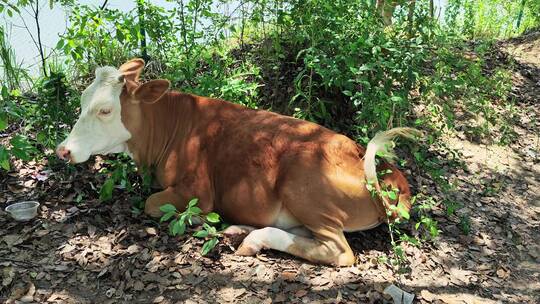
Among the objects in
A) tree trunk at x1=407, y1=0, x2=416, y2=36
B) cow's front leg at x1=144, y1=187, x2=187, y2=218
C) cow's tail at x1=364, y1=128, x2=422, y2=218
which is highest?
tree trunk at x1=407, y1=0, x2=416, y2=36

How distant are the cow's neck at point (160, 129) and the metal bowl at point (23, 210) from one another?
78cm

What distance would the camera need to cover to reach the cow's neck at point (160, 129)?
4070 millimetres

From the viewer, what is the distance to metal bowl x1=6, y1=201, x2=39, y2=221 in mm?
3938

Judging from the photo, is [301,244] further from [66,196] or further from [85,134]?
[66,196]

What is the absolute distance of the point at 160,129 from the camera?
4.12m

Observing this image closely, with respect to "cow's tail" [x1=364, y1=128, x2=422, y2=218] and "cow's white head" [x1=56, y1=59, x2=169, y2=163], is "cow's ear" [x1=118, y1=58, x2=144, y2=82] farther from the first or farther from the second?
"cow's tail" [x1=364, y1=128, x2=422, y2=218]

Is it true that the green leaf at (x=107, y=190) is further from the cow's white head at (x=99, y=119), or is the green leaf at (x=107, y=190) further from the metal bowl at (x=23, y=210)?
the metal bowl at (x=23, y=210)

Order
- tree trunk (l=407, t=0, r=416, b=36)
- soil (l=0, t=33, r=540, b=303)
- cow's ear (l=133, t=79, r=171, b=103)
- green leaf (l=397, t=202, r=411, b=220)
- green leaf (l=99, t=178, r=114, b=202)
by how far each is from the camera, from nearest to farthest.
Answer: soil (l=0, t=33, r=540, b=303)
green leaf (l=397, t=202, r=411, b=220)
cow's ear (l=133, t=79, r=171, b=103)
green leaf (l=99, t=178, r=114, b=202)
tree trunk (l=407, t=0, r=416, b=36)

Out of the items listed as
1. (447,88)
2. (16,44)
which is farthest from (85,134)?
(16,44)

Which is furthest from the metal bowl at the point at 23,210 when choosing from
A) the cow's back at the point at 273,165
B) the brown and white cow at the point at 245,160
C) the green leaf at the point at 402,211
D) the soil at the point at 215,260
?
the green leaf at the point at 402,211

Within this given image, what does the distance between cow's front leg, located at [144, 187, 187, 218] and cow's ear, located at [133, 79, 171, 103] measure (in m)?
0.66

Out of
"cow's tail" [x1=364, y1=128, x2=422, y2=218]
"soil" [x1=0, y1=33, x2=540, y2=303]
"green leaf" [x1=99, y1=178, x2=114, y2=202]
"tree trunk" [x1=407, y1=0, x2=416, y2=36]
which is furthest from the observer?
"tree trunk" [x1=407, y1=0, x2=416, y2=36]

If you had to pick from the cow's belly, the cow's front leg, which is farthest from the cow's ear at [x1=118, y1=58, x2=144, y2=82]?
the cow's belly

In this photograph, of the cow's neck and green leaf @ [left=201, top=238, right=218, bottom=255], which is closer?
green leaf @ [left=201, top=238, right=218, bottom=255]
